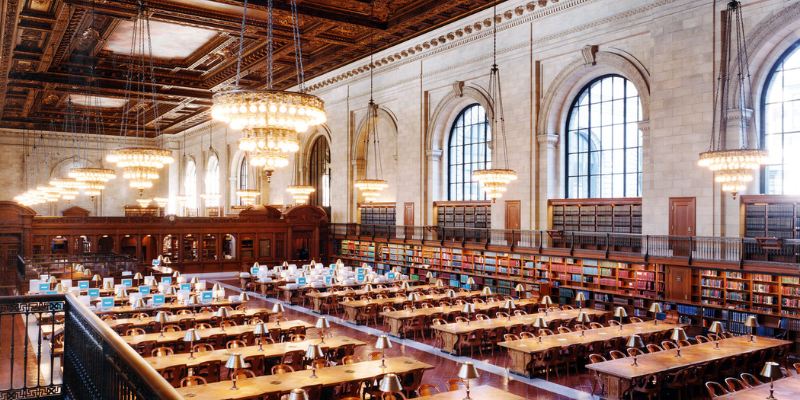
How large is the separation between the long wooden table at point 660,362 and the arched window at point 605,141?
6755 mm

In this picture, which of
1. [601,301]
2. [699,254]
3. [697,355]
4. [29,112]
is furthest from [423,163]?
[29,112]

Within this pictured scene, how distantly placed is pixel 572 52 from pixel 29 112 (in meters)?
28.6

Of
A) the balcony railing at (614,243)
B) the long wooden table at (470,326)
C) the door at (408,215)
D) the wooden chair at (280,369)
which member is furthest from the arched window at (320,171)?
the wooden chair at (280,369)

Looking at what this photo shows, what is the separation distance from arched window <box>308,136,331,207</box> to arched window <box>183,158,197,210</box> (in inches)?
655

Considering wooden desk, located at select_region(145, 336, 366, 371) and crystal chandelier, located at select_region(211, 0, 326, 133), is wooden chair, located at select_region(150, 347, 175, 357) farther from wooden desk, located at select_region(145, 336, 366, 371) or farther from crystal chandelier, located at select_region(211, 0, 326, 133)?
crystal chandelier, located at select_region(211, 0, 326, 133)

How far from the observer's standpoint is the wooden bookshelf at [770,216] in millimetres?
12508

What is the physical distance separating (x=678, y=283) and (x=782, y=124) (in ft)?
13.8

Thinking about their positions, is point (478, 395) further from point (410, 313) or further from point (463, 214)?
point (463, 214)

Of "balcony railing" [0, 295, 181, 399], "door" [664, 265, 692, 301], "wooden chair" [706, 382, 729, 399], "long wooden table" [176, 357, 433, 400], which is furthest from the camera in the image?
"door" [664, 265, 692, 301]

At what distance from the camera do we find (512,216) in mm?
18688

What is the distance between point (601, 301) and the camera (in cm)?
1518

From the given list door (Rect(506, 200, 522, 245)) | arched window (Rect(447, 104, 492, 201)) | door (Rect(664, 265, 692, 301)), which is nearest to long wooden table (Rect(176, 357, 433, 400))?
door (Rect(664, 265, 692, 301))

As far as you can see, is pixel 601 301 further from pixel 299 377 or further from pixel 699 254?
pixel 299 377

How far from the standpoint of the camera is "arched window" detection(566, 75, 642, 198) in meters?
16.3
